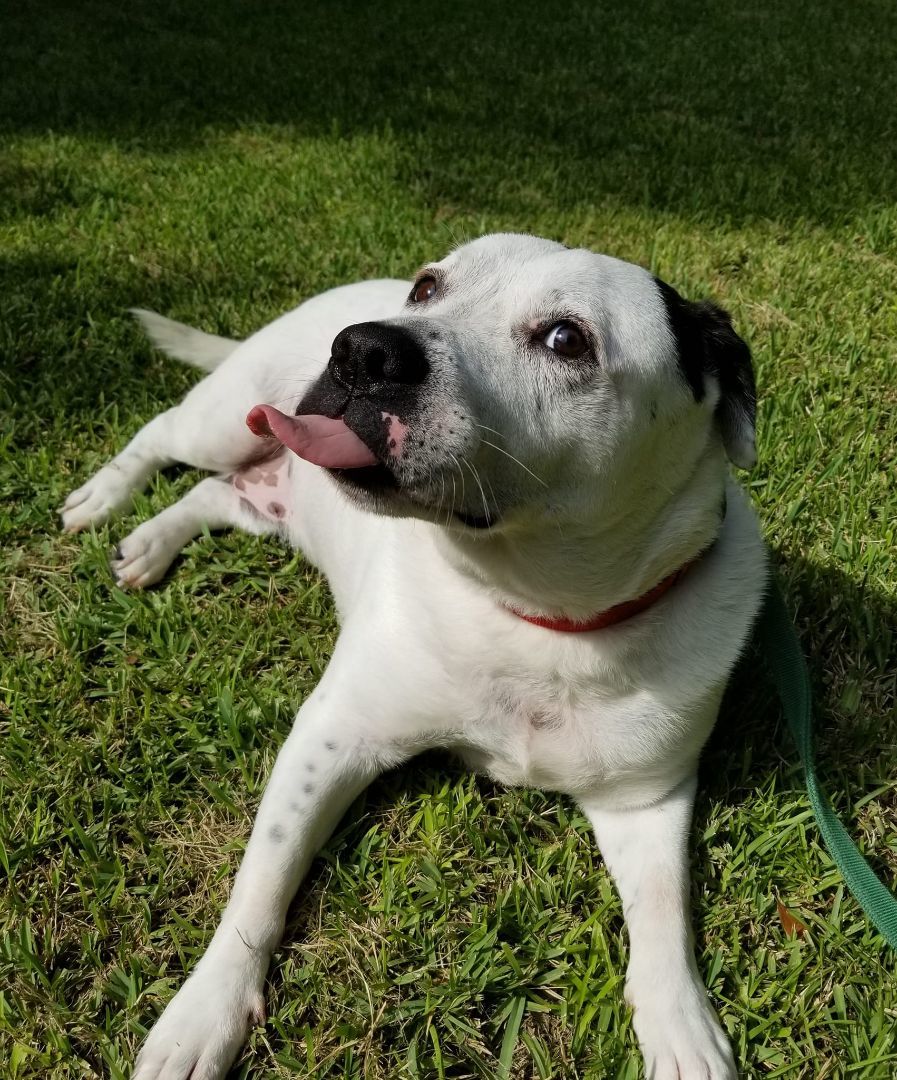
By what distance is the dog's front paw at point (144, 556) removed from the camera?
3.28m

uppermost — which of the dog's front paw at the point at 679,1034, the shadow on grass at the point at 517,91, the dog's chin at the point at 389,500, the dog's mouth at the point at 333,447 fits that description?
the dog's mouth at the point at 333,447

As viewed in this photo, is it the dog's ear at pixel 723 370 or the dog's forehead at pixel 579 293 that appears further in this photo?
the dog's ear at pixel 723 370

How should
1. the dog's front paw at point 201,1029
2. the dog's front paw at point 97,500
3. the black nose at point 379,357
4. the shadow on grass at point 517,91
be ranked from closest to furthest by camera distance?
the black nose at point 379,357
the dog's front paw at point 201,1029
the dog's front paw at point 97,500
the shadow on grass at point 517,91

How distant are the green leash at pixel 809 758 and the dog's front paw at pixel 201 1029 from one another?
1.48 metres

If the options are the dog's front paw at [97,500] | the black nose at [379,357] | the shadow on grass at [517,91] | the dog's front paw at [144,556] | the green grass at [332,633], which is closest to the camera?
the black nose at [379,357]

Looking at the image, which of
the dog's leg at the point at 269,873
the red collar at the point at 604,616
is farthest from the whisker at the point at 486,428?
the dog's leg at the point at 269,873

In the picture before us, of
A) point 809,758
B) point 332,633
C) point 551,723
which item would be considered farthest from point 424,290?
point 809,758

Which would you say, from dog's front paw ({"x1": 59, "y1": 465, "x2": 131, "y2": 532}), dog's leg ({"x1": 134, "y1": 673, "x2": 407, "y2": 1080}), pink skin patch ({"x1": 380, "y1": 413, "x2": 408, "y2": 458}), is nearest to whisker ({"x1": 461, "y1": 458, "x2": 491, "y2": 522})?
pink skin patch ({"x1": 380, "y1": 413, "x2": 408, "y2": 458})

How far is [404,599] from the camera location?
2.49m

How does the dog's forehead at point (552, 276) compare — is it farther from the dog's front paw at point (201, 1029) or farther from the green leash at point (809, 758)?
the dog's front paw at point (201, 1029)

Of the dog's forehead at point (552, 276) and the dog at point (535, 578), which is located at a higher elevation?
the dog's forehead at point (552, 276)

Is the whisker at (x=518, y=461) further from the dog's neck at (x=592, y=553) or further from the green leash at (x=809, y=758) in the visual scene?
the green leash at (x=809, y=758)

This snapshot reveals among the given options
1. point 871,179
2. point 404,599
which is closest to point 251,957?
point 404,599

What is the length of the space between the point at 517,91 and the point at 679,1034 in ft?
25.9
